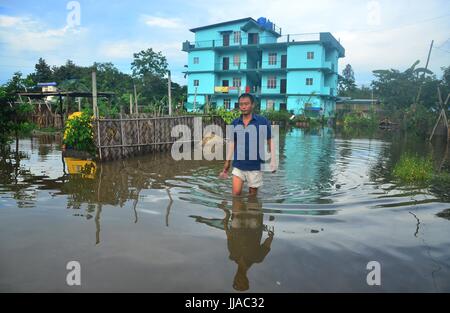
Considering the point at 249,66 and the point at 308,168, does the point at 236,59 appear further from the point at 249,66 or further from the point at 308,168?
the point at 308,168

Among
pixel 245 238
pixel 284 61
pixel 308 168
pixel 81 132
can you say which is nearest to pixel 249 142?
pixel 245 238

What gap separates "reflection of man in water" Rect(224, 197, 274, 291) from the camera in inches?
150

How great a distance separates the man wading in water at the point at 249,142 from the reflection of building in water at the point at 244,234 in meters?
0.50

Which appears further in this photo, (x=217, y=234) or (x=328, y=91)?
(x=328, y=91)

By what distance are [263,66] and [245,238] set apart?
4163 cm

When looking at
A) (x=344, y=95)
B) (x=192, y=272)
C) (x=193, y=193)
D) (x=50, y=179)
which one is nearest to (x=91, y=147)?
(x=50, y=179)

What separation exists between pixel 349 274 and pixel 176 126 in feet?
37.0

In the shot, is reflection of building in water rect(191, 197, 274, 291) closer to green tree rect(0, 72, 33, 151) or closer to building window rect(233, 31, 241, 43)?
green tree rect(0, 72, 33, 151)

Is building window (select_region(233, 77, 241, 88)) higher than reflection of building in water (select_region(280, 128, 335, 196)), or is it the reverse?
building window (select_region(233, 77, 241, 88))

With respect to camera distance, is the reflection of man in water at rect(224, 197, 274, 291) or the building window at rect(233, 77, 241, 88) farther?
the building window at rect(233, 77, 241, 88)

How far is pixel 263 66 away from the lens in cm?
4441

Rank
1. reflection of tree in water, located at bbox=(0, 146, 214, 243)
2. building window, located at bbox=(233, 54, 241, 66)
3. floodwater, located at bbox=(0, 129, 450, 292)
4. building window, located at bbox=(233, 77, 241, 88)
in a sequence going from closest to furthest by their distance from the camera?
floodwater, located at bbox=(0, 129, 450, 292) < reflection of tree in water, located at bbox=(0, 146, 214, 243) < building window, located at bbox=(233, 54, 241, 66) < building window, located at bbox=(233, 77, 241, 88)

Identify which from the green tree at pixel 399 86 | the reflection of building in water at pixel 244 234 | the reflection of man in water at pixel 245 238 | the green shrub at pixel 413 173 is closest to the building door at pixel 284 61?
the green tree at pixel 399 86

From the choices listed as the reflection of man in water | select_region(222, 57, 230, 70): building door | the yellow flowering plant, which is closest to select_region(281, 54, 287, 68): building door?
select_region(222, 57, 230, 70): building door
